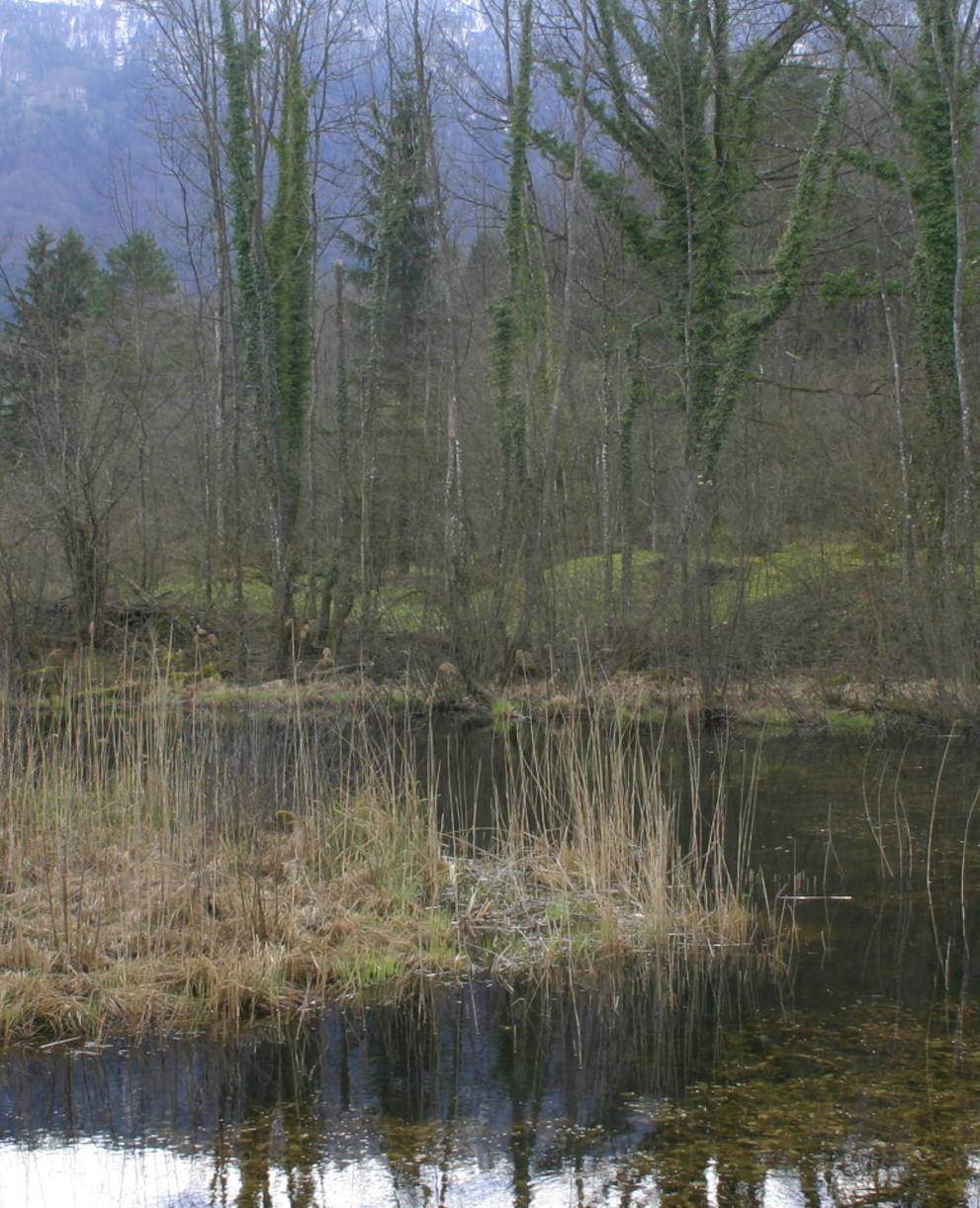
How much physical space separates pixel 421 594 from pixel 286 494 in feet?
13.0

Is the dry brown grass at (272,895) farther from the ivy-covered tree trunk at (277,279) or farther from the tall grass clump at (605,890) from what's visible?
the ivy-covered tree trunk at (277,279)

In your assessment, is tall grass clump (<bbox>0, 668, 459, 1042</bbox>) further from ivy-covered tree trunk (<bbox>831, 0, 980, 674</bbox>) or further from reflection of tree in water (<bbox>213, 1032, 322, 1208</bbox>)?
ivy-covered tree trunk (<bbox>831, 0, 980, 674</bbox>)

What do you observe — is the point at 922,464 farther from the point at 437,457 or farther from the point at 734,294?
the point at 437,457

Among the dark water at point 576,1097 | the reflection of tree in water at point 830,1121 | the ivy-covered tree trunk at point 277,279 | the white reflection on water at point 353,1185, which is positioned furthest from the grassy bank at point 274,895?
the ivy-covered tree trunk at point 277,279

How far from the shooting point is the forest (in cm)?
1452

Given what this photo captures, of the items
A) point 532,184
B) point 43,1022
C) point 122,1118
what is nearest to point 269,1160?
point 122,1118

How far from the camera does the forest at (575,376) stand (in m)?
14.5

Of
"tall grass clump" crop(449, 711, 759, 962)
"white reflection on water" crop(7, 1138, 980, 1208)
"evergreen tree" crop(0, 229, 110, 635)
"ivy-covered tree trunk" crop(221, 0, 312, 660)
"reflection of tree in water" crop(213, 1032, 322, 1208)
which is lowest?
"white reflection on water" crop(7, 1138, 980, 1208)

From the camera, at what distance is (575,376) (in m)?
20.7

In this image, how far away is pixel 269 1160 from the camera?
159 inches

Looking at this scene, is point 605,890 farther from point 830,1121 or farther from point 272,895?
point 830,1121

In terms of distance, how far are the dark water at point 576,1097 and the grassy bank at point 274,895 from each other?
10.0 inches

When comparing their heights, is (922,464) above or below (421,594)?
above

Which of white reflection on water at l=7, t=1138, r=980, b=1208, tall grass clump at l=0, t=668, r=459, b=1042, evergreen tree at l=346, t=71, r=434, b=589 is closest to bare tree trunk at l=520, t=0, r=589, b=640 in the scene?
evergreen tree at l=346, t=71, r=434, b=589
